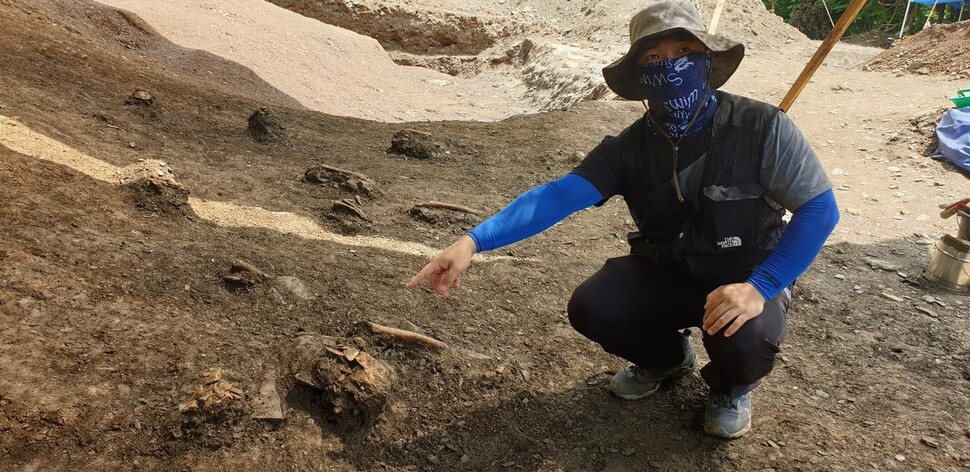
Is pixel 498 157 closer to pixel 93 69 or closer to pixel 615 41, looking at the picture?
pixel 93 69

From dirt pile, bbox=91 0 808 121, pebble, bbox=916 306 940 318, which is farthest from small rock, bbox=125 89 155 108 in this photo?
pebble, bbox=916 306 940 318

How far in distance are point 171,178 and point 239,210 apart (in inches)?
21.6

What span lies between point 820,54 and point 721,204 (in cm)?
267

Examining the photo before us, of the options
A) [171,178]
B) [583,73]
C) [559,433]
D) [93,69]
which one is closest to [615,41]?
[583,73]

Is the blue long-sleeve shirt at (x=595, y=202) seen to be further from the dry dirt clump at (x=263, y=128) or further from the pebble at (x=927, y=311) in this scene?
the dry dirt clump at (x=263, y=128)

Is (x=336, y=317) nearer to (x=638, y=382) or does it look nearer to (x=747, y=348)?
(x=638, y=382)

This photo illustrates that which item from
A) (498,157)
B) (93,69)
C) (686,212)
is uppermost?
(686,212)

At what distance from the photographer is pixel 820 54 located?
4.42 m

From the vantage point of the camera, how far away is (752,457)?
105 inches

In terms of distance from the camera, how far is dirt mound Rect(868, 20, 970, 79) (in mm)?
11242

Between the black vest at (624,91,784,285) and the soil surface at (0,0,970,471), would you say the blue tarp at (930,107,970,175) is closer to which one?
the soil surface at (0,0,970,471)

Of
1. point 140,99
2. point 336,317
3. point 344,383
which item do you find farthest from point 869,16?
point 344,383

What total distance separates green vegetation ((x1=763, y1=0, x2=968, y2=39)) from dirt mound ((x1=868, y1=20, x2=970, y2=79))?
9545mm

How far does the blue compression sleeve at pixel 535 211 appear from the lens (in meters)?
2.44
